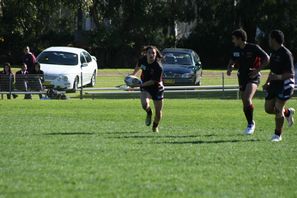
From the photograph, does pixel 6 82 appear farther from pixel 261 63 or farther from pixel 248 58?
pixel 261 63

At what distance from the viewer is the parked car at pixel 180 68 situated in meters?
32.1

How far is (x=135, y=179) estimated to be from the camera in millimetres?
9133

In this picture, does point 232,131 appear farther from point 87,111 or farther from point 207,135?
point 87,111

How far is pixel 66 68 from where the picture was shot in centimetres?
3008

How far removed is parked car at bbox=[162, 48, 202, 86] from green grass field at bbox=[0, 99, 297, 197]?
13.3 metres

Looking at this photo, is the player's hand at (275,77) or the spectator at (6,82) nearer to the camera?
the player's hand at (275,77)

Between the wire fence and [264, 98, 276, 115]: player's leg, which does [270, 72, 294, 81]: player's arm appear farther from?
the wire fence

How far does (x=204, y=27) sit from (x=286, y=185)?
4977cm

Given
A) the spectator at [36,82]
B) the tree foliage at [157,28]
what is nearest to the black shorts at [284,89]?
→ the spectator at [36,82]

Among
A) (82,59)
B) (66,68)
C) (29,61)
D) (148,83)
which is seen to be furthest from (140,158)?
(82,59)

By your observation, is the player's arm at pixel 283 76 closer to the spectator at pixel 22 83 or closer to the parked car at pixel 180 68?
the spectator at pixel 22 83

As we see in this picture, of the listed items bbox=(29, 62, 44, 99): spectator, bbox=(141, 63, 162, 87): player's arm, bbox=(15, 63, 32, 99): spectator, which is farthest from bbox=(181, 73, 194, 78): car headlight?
bbox=(141, 63, 162, 87): player's arm

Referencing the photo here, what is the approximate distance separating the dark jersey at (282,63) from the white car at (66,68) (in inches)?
629

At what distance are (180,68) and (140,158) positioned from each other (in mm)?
21894
